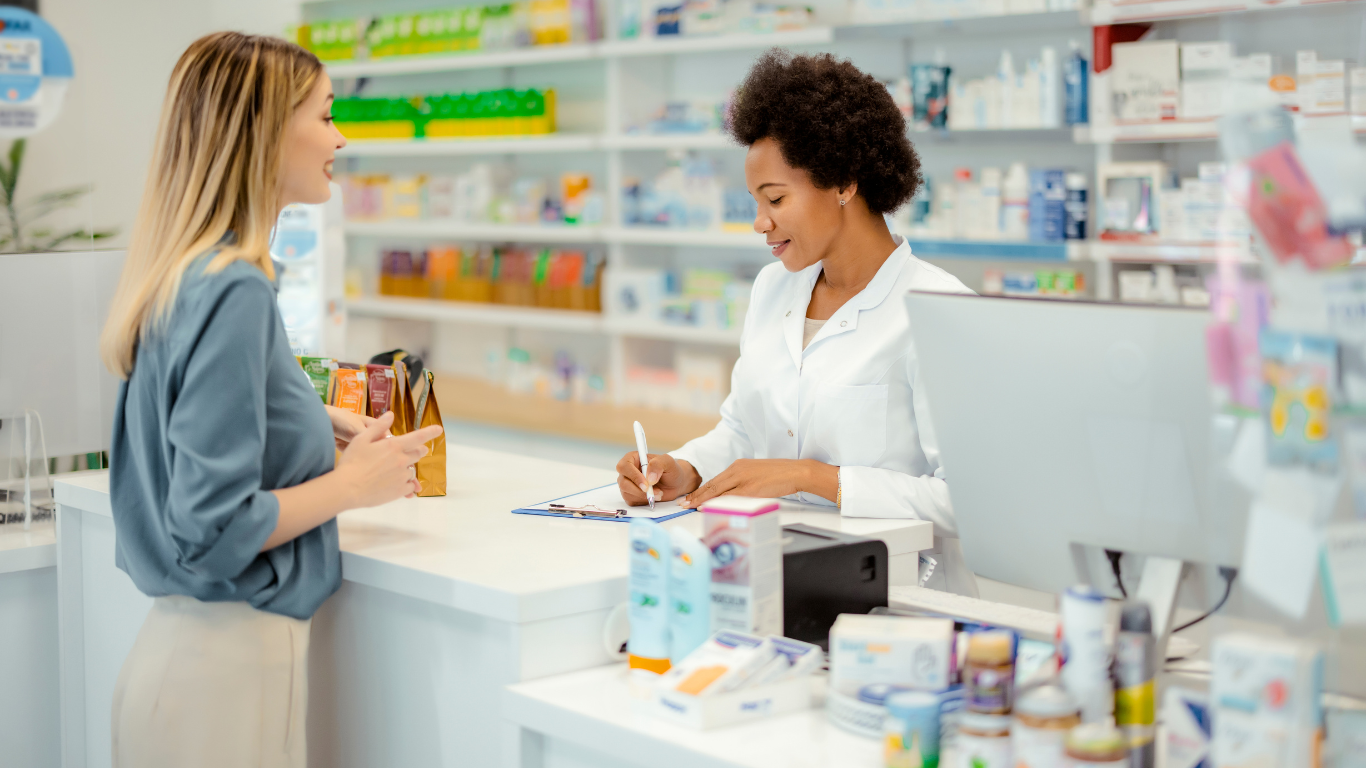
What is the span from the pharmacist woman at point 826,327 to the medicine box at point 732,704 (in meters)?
0.67

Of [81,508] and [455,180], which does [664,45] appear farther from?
[81,508]

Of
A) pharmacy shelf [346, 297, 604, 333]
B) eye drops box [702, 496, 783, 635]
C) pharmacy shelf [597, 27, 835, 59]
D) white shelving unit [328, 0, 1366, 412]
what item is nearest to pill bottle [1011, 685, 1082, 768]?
eye drops box [702, 496, 783, 635]

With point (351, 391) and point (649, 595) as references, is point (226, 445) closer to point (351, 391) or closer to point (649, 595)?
point (649, 595)

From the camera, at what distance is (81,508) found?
7.41 feet

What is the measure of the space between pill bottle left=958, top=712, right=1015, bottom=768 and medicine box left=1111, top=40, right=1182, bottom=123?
9.89 feet

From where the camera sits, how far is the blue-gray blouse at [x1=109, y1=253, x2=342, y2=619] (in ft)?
4.93

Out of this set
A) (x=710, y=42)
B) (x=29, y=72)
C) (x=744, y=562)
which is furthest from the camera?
(x=710, y=42)

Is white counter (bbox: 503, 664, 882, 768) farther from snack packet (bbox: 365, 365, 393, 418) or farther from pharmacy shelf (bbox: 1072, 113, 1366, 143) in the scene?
pharmacy shelf (bbox: 1072, 113, 1366, 143)

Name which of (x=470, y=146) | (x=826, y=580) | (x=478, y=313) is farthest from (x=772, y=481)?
(x=470, y=146)

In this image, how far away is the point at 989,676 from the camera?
1219 mm

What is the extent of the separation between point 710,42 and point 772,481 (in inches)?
122

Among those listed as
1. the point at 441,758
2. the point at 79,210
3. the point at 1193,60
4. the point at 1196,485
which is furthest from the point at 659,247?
the point at 1196,485

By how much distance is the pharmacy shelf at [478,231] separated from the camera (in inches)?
213

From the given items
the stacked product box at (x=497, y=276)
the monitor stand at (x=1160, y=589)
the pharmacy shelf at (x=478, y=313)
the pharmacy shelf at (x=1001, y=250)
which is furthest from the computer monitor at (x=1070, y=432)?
the stacked product box at (x=497, y=276)
